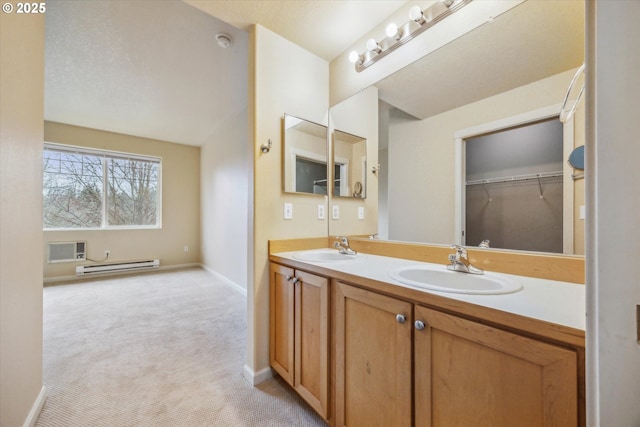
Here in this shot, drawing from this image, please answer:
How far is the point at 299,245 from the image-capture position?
179 centimetres

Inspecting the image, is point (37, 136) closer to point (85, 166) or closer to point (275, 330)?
point (275, 330)

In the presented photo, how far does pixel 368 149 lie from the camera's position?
179 cm

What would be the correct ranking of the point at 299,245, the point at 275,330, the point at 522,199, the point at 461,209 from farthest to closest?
the point at 299,245, the point at 275,330, the point at 461,209, the point at 522,199

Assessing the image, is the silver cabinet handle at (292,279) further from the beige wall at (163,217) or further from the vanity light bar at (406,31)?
the beige wall at (163,217)

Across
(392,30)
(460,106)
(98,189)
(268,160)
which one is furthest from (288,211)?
(98,189)

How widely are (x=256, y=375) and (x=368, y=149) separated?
1.76 m

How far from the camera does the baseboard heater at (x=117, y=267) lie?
3.99 meters

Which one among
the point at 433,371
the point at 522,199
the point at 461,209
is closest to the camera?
the point at 433,371

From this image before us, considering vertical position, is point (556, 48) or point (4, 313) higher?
point (556, 48)

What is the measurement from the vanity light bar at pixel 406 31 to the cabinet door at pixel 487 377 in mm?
1519

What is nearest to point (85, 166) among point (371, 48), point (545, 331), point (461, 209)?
point (371, 48)

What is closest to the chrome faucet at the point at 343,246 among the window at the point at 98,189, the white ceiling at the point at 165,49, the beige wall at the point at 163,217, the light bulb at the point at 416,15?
the light bulb at the point at 416,15

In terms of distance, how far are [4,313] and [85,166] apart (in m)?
4.28

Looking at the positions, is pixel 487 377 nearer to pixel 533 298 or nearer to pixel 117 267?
pixel 533 298
